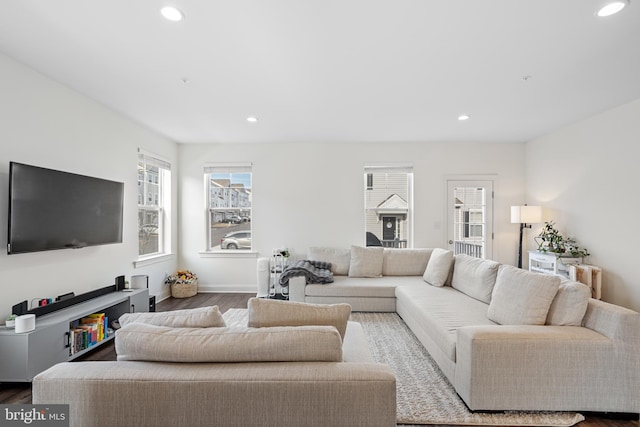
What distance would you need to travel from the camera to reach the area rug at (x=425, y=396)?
6.49 ft

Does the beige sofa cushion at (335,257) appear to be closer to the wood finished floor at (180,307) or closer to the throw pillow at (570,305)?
the wood finished floor at (180,307)

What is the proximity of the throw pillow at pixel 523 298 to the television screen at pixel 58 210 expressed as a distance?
3.89 metres

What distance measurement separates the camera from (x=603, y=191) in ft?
12.7

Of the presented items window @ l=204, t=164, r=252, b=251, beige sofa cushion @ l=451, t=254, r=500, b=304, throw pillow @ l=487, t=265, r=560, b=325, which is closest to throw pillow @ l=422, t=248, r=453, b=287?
beige sofa cushion @ l=451, t=254, r=500, b=304

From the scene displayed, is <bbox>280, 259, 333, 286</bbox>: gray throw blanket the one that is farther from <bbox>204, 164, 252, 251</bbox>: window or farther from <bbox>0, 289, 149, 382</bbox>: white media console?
<bbox>0, 289, 149, 382</bbox>: white media console

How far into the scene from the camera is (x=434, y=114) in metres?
3.93

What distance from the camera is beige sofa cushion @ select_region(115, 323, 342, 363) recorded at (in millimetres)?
1344

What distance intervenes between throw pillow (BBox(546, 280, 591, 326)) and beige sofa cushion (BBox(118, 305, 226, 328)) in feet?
7.32

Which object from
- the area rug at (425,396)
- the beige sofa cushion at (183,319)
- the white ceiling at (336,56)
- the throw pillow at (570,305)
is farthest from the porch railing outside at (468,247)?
the beige sofa cushion at (183,319)

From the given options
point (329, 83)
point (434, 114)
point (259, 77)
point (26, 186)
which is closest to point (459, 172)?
point (434, 114)

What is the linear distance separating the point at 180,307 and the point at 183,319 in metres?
3.33

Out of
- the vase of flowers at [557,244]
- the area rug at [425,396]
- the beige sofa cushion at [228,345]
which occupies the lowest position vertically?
the area rug at [425,396]

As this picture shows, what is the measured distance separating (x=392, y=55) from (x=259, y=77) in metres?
1.20

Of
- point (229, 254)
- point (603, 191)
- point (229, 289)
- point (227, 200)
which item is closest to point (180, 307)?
point (229, 289)
